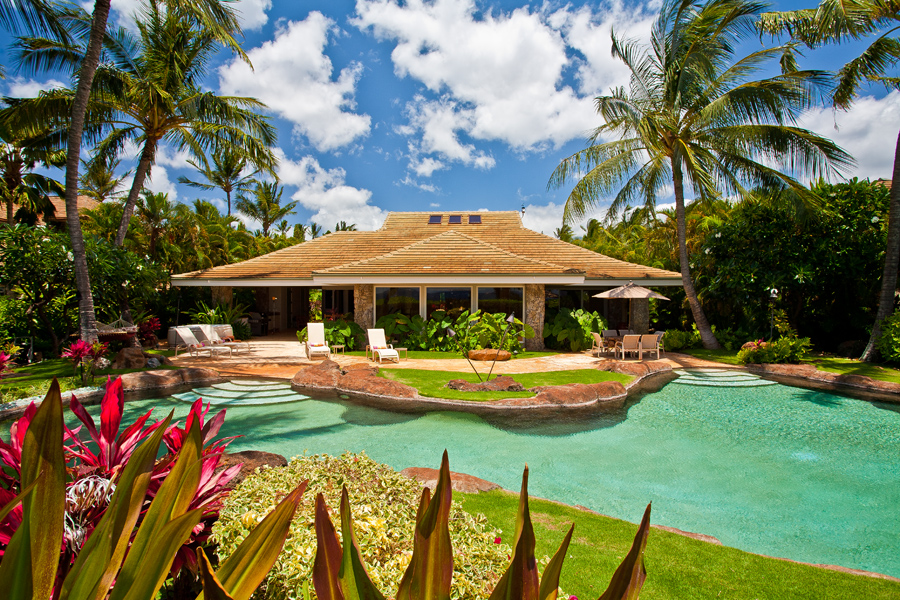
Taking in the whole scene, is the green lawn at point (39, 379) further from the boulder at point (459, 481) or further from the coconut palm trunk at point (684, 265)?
the coconut palm trunk at point (684, 265)

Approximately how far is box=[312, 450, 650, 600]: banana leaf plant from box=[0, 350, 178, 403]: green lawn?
8690 millimetres

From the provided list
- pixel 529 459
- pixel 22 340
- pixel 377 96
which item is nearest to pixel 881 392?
pixel 529 459

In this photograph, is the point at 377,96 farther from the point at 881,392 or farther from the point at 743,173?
the point at 881,392

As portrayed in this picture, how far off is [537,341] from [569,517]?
11874mm

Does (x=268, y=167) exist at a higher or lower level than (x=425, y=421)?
higher

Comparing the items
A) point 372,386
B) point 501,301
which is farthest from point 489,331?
point 372,386

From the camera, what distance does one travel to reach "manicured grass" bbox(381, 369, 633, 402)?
373 inches

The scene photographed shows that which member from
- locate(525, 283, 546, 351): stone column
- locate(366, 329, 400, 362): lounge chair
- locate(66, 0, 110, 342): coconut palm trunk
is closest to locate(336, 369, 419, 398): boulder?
locate(366, 329, 400, 362): lounge chair

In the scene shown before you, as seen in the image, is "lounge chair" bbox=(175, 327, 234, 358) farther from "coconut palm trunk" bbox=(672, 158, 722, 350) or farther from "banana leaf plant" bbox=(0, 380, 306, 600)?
"coconut palm trunk" bbox=(672, 158, 722, 350)

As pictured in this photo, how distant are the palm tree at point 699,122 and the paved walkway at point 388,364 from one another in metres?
5.08

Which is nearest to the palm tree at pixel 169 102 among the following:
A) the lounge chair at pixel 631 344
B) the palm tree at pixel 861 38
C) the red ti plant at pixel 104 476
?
the red ti plant at pixel 104 476

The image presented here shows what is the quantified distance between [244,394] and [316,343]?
4.27 meters

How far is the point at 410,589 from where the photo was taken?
3.60ft

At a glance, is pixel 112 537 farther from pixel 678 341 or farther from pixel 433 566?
pixel 678 341
